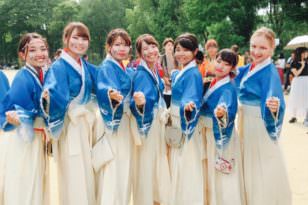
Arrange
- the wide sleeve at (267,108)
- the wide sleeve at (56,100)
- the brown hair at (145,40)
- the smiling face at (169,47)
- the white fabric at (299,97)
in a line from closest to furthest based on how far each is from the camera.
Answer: the wide sleeve at (56,100), the wide sleeve at (267,108), the brown hair at (145,40), the smiling face at (169,47), the white fabric at (299,97)

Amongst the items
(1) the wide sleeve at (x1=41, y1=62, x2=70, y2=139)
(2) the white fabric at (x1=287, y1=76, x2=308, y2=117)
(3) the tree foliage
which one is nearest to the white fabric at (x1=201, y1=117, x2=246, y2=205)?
(1) the wide sleeve at (x1=41, y1=62, x2=70, y2=139)

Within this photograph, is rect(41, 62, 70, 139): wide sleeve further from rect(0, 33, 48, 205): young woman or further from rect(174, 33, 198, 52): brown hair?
rect(174, 33, 198, 52): brown hair

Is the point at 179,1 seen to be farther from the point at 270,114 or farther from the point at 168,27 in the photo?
the point at 270,114

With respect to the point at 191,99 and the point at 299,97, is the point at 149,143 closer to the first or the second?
the point at 191,99

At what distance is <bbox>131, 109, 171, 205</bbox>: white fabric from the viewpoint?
3.78 metres

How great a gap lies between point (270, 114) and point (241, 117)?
0.44 metres

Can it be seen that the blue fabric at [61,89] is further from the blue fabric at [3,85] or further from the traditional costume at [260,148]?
Answer: the traditional costume at [260,148]

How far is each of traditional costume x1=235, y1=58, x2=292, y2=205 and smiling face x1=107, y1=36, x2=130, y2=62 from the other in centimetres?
122

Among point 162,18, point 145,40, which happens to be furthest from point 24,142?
point 162,18

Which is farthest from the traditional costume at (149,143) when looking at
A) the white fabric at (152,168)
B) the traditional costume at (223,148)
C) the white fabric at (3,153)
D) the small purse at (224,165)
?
the white fabric at (3,153)

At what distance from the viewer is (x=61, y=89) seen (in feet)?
10.9

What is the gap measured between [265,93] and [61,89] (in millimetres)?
1872

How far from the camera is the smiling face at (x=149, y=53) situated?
3.81 metres

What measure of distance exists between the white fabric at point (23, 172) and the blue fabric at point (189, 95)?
1.36 meters
